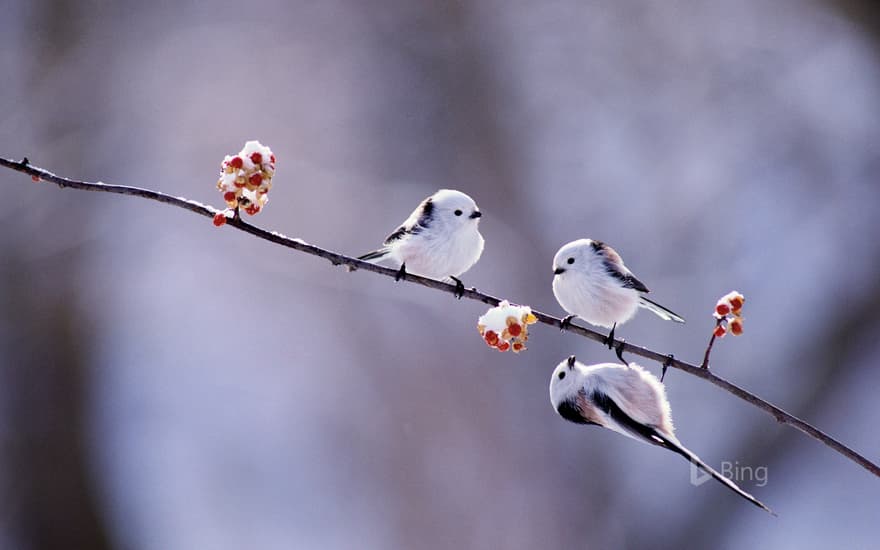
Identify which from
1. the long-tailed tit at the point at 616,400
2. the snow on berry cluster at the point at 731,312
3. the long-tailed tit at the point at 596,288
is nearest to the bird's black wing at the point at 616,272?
the long-tailed tit at the point at 596,288

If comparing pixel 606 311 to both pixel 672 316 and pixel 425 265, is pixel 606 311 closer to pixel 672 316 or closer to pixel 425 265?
pixel 672 316

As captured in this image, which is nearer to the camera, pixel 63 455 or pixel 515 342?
pixel 515 342

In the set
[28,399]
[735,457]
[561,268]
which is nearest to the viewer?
[561,268]

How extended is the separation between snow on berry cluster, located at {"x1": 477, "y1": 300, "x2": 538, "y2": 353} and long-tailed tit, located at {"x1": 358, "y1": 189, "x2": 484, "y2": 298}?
0.48 metres

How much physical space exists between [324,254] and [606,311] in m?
0.49

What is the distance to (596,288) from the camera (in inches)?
46.1

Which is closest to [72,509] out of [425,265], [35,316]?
[35,316]

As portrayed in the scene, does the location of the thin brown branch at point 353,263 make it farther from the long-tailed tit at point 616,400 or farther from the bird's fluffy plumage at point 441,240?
the bird's fluffy plumage at point 441,240

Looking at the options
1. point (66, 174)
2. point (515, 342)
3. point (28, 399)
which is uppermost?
point (66, 174)

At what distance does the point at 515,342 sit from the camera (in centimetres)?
78

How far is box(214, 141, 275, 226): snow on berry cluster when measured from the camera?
0.85m

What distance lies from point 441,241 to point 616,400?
1.30 ft

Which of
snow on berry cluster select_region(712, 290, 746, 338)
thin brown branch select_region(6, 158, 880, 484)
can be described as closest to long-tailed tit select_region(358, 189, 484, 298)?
thin brown branch select_region(6, 158, 880, 484)

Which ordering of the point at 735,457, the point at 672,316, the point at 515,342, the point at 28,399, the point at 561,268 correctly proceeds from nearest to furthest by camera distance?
the point at 515,342 → the point at 672,316 → the point at 561,268 → the point at 735,457 → the point at 28,399
